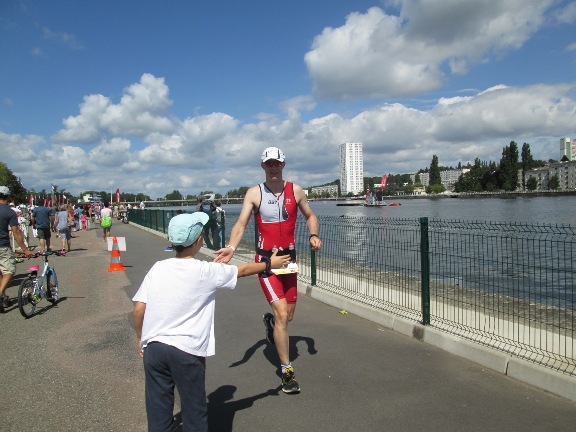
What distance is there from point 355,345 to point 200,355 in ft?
10.4

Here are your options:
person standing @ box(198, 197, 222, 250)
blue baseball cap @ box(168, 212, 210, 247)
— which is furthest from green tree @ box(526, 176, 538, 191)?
blue baseball cap @ box(168, 212, 210, 247)

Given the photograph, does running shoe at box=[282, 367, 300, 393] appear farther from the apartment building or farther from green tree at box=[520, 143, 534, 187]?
the apartment building

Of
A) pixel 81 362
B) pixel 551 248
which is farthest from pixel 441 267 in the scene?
pixel 81 362

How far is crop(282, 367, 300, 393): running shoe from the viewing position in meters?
4.22

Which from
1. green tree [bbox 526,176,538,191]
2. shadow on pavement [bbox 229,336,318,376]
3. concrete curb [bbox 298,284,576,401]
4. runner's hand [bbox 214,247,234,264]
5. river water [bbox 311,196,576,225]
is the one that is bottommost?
river water [bbox 311,196,576,225]

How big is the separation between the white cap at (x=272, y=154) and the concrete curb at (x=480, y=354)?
2815 millimetres

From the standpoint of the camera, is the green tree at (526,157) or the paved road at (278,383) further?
the green tree at (526,157)

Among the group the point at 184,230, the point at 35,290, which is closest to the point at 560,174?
the point at 35,290

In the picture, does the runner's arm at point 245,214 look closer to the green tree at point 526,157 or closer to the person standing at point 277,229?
the person standing at point 277,229

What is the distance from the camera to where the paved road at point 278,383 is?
3.72 m

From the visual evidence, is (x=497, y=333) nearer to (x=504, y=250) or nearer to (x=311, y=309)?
(x=504, y=250)

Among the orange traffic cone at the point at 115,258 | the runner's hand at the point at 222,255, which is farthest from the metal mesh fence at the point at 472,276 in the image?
the orange traffic cone at the point at 115,258

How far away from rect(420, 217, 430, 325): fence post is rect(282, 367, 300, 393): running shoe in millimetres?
2277

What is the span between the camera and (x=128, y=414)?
12.9 ft
